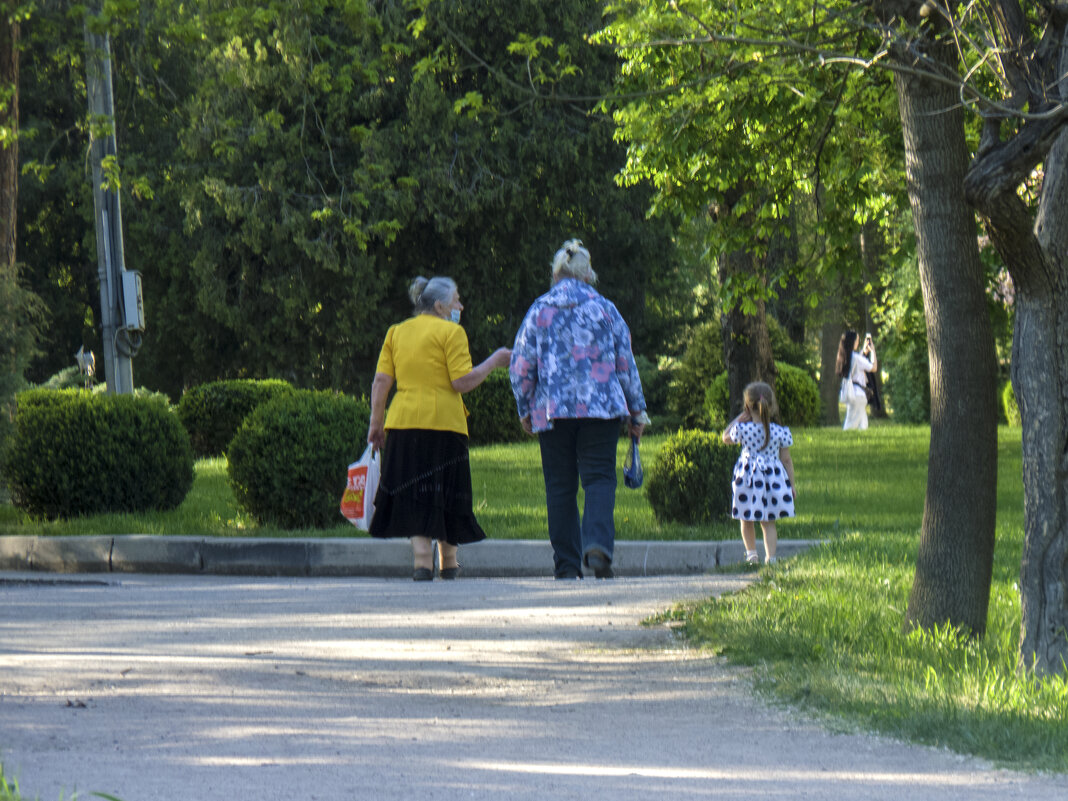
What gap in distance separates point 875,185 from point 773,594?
2.84 m

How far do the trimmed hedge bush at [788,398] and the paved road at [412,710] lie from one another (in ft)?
53.9

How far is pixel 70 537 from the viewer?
1070 cm

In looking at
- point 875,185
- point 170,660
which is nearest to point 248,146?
point 875,185

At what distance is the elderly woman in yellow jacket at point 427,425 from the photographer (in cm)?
862

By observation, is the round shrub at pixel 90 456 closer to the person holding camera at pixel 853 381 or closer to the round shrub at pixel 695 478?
the round shrub at pixel 695 478

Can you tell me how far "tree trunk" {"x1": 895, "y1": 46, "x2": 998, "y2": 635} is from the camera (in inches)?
223

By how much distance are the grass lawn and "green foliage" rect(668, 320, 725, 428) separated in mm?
11541

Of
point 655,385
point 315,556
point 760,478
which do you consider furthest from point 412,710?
point 655,385

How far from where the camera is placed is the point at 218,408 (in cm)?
2038

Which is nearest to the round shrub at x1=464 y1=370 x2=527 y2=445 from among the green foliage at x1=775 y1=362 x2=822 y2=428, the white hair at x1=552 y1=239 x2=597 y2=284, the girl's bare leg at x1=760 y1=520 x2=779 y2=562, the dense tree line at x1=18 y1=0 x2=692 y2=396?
the dense tree line at x1=18 y1=0 x2=692 y2=396

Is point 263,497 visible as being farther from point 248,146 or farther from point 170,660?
point 248,146

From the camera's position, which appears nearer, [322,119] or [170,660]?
[170,660]

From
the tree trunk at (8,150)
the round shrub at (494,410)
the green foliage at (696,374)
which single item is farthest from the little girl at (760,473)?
the green foliage at (696,374)

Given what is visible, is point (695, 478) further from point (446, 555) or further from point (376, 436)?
point (376, 436)
